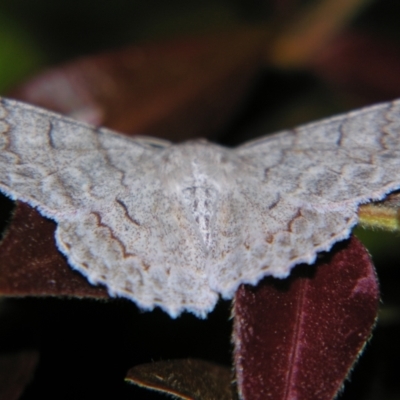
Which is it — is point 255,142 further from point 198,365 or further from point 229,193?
point 198,365

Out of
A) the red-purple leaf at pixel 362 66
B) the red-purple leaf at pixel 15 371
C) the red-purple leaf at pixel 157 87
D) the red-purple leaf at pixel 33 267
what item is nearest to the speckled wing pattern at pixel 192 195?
the red-purple leaf at pixel 33 267

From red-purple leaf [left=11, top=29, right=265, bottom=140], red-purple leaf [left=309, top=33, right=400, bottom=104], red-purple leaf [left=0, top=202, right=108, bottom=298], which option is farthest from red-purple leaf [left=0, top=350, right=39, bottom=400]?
red-purple leaf [left=309, top=33, right=400, bottom=104]

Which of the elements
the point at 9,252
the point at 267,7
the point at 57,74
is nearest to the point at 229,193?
the point at 9,252

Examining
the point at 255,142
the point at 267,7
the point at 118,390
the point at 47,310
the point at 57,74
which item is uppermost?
the point at 267,7

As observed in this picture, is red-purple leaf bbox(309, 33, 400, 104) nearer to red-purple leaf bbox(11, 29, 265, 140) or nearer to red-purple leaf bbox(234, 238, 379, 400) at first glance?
red-purple leaf bbox(11, 29, 265, 140)

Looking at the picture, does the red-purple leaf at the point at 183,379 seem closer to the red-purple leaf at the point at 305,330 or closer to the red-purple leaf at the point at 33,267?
the red-purple leaf at the point at 305,330

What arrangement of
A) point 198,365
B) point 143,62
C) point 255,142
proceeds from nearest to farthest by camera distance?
1. point 198,365
2. point 255,142
3. point 143,62
